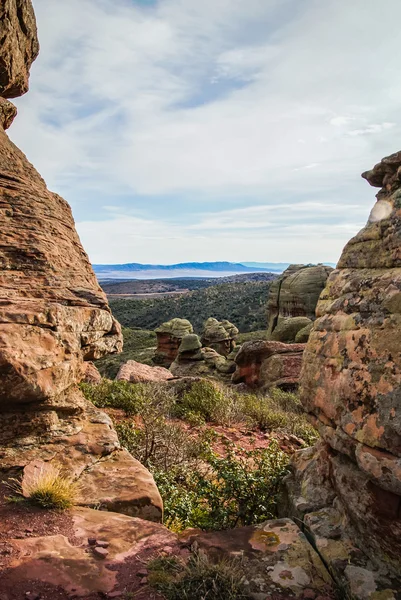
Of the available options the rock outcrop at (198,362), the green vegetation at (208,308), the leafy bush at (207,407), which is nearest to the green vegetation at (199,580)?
the leafy bush at (207,407)

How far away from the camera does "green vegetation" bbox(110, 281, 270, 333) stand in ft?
175

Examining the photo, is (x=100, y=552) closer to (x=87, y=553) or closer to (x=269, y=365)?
(x=87, y=553)

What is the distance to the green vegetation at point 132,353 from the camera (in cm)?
3334

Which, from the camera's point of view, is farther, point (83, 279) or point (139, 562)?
point (83, 279)

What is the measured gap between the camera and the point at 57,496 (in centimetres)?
437

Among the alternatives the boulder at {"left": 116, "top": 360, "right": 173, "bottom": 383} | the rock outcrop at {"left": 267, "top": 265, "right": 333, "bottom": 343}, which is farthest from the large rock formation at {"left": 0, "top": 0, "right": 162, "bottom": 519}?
the rock outcrop at {"left": 267, "top": 265, "right": 333, "bottom": 343}

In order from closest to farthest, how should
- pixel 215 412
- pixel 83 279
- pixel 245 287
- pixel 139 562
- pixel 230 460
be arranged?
1. pixel 139 562
2. pixel 230 460
3. pixel 83 279
4. pixel 215 412
5. pixel 245 287

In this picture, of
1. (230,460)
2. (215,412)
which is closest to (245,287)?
(215,412)

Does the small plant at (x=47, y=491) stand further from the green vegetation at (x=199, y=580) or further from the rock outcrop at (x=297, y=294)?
the rock outcrop at (x=297, y=294)

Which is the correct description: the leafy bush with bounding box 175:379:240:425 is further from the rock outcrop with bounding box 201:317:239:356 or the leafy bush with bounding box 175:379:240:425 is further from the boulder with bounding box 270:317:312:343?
the rock outcrop with bounding box 201:317:239:356

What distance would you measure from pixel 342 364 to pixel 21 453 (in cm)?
444

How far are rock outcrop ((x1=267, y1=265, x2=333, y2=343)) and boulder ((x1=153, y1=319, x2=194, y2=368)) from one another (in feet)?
25.4

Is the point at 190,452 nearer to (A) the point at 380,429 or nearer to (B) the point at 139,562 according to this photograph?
(B) the point at 139,562

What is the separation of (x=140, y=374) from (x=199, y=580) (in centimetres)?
1396
